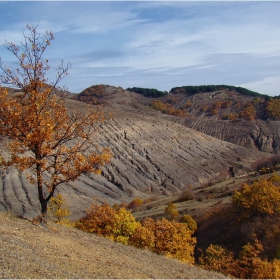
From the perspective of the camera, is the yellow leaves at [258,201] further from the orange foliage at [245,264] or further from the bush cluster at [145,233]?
the bush cluster at [145,233]

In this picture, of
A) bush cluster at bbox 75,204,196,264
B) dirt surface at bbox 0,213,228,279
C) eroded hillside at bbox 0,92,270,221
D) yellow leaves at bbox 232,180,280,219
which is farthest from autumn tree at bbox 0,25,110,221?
eroded hillside at bbox 0,92,270,221

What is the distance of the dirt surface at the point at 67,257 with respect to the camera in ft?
30.2

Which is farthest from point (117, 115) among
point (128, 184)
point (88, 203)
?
point (88, 203)

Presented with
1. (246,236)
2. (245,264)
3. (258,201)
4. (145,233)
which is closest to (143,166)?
(258,201)

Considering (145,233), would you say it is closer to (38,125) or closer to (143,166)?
(38,125)

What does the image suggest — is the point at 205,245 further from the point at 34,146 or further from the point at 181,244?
the point at 34,146

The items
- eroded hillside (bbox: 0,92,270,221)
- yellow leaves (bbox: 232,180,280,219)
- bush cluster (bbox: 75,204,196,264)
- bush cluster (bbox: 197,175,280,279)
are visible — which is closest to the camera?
bush cluster (bbox: 197,175,280,279)

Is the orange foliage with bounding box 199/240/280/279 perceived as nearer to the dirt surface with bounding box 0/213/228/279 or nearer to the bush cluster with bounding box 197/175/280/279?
the bush cluster with bounding box 197/175/280/279

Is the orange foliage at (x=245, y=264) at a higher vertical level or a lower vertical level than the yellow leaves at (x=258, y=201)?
lower

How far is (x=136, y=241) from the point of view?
23562 millimetres

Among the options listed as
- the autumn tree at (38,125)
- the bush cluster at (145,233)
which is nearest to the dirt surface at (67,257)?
the autumn tree at (38,125)

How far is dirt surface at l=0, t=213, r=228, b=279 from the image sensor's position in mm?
9195

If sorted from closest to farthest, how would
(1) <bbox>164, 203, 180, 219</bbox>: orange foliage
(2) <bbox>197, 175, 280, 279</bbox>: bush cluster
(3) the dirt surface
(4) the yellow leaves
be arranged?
1. (3) the dirt surface
2. (2) <bbox>197, 175, 280, 279</bbox>: bush cluster
3. (4) the yellow leaves
4. (1) <bbox>164, 203, 180, 219</bbox>: orange foliage

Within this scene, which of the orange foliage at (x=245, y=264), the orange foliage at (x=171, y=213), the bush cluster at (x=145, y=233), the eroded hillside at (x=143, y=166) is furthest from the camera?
the eroded hillside at (x=143, y=166)
